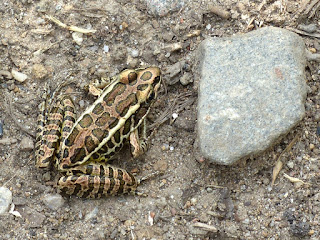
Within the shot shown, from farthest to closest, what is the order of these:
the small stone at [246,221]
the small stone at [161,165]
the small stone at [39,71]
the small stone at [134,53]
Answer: the small stone at [134,53]
the small stone at [39,71]
the small stone at [161,165]
the small stone at [246,221]

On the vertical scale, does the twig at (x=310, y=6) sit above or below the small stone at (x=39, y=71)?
above

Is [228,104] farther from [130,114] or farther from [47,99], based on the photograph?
[47,99]

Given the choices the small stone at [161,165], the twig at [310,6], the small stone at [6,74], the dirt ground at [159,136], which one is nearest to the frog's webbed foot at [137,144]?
the dirt ground at [159,136]

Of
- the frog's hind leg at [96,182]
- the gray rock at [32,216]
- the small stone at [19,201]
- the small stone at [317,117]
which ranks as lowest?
the gray rock at [32,216]

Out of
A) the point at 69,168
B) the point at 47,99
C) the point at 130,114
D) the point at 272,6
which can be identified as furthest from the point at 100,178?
the point at 272,6

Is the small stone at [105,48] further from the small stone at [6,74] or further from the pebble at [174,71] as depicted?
the small stone at [6,74]

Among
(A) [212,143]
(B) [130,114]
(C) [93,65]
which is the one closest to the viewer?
(A) [212,143]

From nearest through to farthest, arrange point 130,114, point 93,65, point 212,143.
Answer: point 212,143 < point 130,114 < point 93,65
